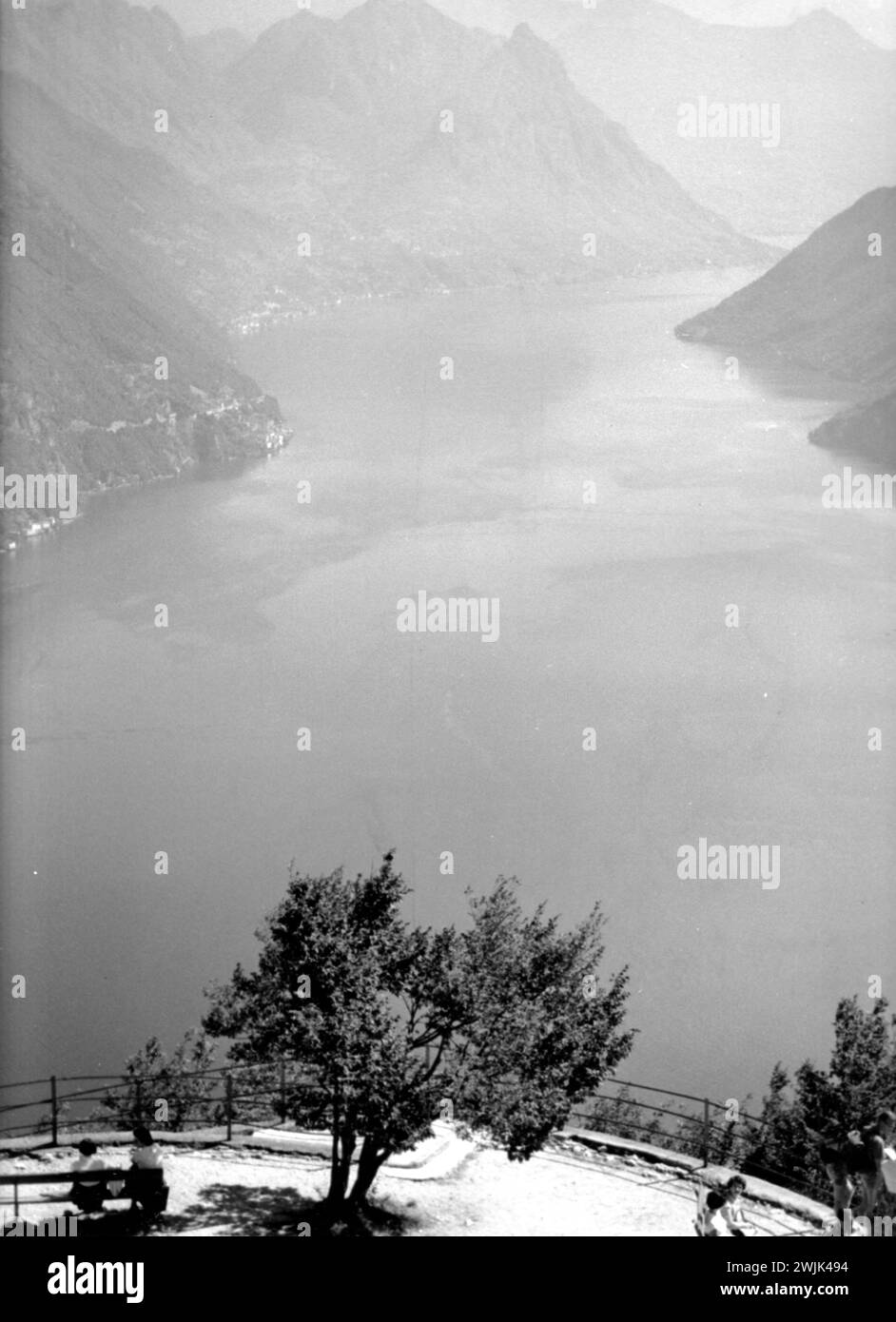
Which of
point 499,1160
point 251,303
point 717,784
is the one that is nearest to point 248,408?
point 251,303

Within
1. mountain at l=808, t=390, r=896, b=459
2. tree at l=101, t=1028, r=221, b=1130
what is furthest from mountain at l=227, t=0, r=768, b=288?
tree at l=101, t=1028, r=221, b=1130

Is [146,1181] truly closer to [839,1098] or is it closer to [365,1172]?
[365,1172]

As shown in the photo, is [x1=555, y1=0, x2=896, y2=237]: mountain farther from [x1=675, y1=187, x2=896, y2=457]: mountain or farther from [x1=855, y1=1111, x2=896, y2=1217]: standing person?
[x1=855, y1=1111, x2=896, y2=1217]: standing person

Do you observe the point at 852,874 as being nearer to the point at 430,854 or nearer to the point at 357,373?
the point at 430,854

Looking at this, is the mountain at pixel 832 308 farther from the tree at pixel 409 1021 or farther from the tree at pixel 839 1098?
the tree at pixel 409 1021

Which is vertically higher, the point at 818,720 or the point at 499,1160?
the point at 818,720

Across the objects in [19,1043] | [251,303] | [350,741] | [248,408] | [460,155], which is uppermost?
[460,155]

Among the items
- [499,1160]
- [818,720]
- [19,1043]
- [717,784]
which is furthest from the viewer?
[818,720]
